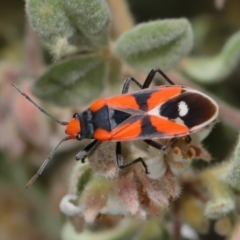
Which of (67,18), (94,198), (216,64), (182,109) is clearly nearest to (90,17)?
(67,18)

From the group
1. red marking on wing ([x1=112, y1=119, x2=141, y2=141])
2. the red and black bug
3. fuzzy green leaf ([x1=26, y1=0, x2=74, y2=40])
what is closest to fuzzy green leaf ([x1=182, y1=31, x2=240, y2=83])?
the red and black bug

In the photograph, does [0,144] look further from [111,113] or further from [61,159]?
[111,113]

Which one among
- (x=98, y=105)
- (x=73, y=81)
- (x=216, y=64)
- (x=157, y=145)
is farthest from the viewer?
(x=216, y=64)

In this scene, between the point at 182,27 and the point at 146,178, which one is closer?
the point at 146,178

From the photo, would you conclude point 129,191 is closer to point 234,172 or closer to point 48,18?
point 234,172

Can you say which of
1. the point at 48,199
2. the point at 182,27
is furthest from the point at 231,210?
→ the point at 48,199

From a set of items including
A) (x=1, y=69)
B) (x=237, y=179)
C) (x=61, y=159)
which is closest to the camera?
(x=237, y=179)

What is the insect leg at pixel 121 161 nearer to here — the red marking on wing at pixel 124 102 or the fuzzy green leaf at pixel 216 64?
the red marking on wing at pixel 124 102
